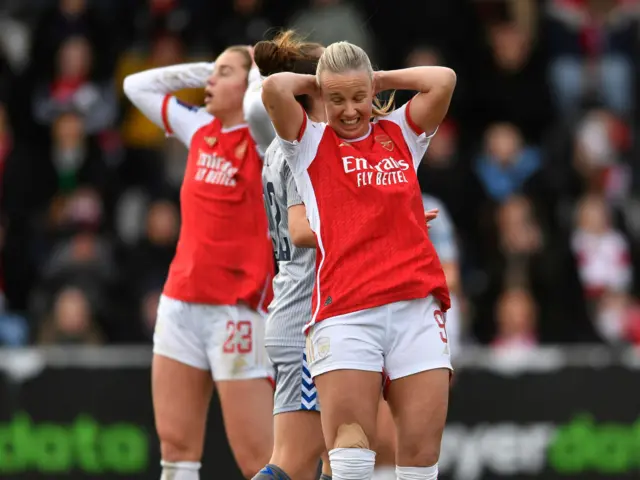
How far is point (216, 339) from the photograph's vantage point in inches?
305

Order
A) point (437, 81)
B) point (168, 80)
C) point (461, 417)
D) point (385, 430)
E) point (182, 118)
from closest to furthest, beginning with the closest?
point (437, 81) < point (182, 118) < point (168, 80) < point (385, 430) < point (461, 417)

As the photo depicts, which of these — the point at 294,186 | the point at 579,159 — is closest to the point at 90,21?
the point at 579,159

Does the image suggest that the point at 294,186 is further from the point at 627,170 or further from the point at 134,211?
the point at 627,170

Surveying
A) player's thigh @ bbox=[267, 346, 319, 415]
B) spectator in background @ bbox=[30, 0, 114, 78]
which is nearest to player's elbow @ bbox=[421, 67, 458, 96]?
player's thigh @ bbox=[267, 346, 319, 415]

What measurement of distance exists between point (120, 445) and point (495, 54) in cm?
614

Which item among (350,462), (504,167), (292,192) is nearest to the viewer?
(350,462)

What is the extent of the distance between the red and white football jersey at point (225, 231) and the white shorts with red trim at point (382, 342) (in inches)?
63.0

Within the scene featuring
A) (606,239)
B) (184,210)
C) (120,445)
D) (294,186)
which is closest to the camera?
(294,186)

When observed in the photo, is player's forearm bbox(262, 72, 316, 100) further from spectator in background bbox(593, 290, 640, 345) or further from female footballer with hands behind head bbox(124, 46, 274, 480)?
spectator in background bbox(593, 290, 640, 345)

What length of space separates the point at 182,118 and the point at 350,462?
9.26 feet

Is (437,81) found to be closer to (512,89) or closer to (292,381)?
(292,381)

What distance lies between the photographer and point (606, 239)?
13.2 m

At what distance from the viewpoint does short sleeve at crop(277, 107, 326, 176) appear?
627 centimetres

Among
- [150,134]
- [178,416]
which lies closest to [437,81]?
[178,416]
